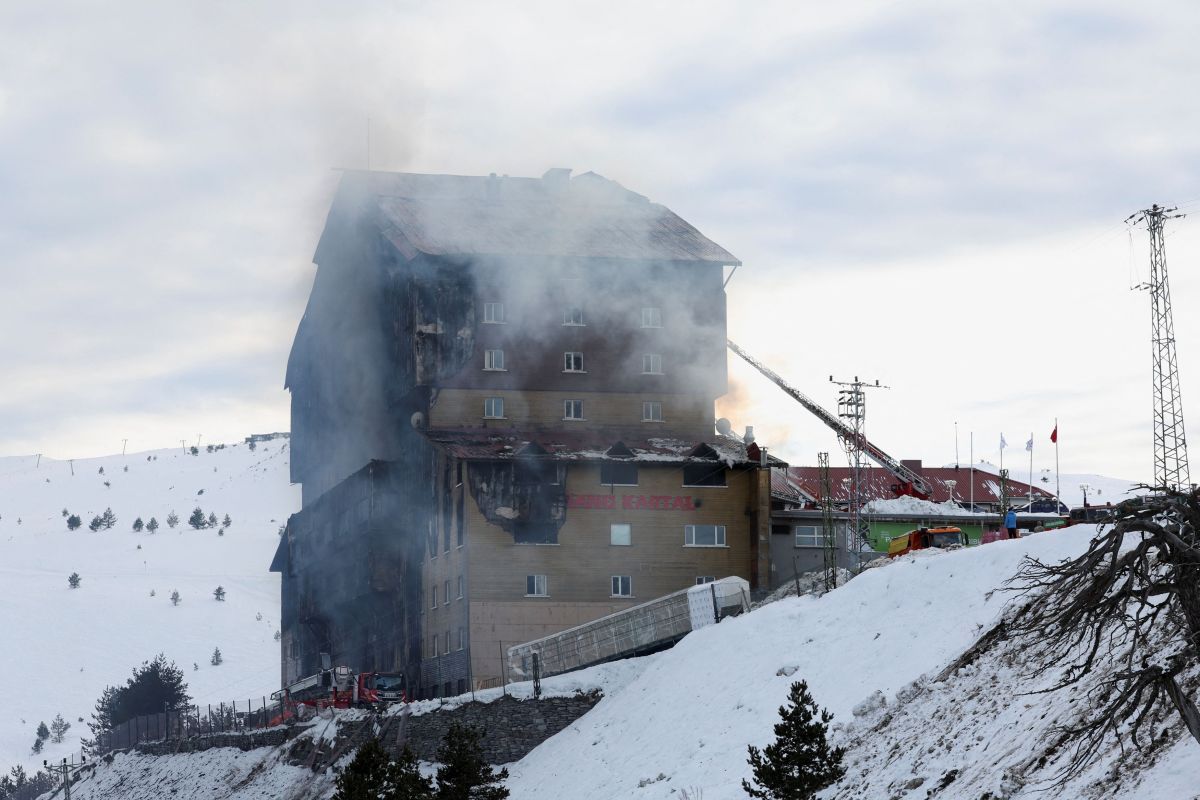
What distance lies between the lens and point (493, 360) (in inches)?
3339

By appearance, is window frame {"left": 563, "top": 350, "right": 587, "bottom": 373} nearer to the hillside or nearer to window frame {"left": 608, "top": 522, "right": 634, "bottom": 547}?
window frame {"left": 608, "top": 522, "right": 634, "bottom": 547}

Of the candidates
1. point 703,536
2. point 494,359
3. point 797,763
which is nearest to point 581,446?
point 494,359

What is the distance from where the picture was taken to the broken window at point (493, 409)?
277 feet

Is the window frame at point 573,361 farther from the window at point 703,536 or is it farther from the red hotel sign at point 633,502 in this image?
the window at point 703,536

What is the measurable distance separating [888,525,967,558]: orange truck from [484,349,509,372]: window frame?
84.3 feet

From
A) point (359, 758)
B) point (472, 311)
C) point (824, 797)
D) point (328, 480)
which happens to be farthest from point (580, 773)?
point (328, 480)

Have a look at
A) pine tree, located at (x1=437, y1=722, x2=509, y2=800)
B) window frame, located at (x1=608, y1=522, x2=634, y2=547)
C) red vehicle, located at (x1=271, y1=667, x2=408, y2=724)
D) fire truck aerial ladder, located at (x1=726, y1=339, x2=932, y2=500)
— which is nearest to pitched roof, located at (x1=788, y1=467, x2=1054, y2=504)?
fire truck aerial ladder, located at (x1=726, y1=339, x2=932, y2=500)

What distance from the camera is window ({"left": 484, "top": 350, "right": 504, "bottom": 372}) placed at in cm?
8469

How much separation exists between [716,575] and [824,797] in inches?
1567

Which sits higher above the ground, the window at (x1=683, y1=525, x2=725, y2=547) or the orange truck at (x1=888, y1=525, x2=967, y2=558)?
the window at (x1=683, y1=525, x2=725, y2=547)

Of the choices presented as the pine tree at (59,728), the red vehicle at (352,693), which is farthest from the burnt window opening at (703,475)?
the pine tree at (59,728)

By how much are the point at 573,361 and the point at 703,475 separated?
30.3ft

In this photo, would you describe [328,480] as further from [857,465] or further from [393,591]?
[857,465]

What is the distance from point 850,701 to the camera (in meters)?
46.2
